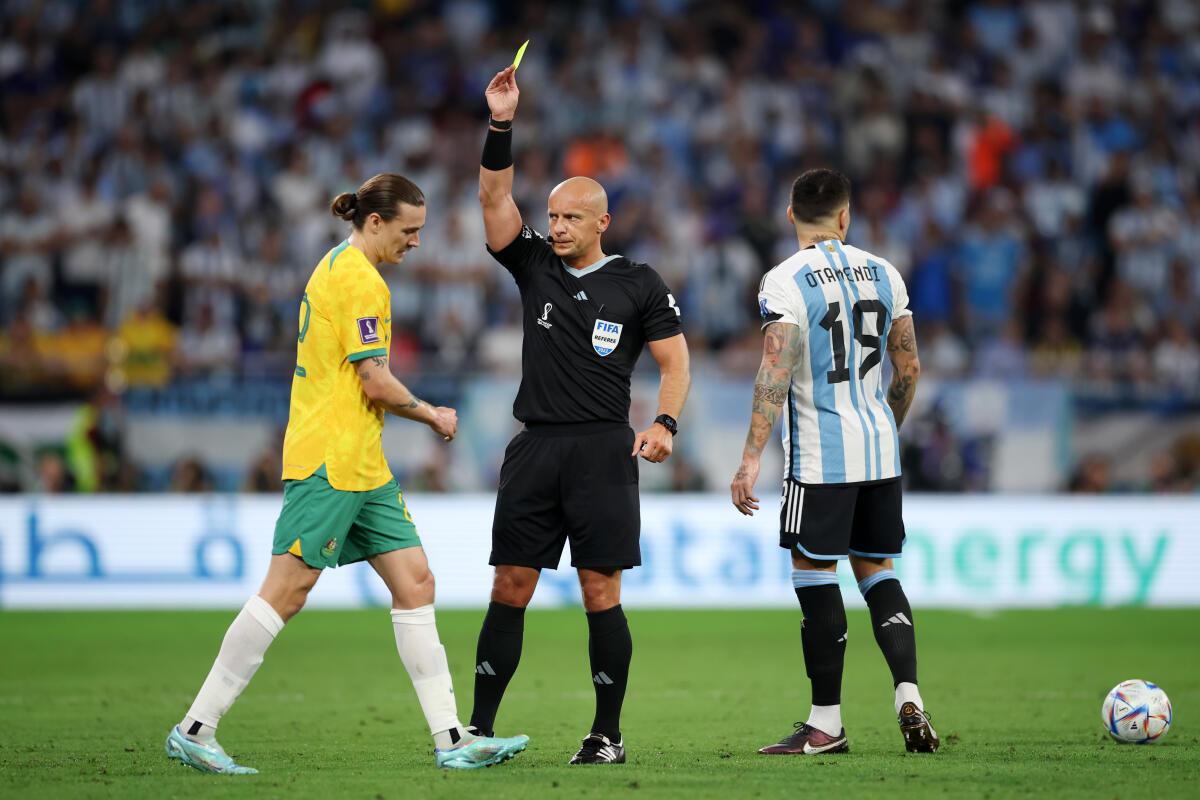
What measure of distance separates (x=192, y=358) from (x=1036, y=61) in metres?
12.4

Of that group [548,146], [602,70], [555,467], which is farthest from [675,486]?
[555,467]

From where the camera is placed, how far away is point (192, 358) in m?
15.2

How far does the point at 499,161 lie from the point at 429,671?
7.02 feet

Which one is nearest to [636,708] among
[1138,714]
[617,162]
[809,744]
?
[809,744]

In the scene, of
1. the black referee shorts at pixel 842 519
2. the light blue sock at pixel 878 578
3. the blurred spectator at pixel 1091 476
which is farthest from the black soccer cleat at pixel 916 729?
the blurred spectator at pixel 1091 476

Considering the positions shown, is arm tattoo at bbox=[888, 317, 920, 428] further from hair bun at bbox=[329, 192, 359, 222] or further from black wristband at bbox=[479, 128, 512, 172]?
hair bun at bbox=[329, 192, 359, 222]

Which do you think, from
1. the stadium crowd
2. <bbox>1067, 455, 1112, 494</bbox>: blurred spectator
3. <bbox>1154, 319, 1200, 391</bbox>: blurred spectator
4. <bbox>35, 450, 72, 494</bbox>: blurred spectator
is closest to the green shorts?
the stadium crowd

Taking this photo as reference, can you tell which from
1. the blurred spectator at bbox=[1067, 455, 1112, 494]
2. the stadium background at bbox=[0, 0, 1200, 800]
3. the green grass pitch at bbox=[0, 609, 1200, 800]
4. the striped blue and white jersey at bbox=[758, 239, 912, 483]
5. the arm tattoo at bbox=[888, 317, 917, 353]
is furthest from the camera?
the blurred spectator at bbox=[1067, 455, 1112, 494]

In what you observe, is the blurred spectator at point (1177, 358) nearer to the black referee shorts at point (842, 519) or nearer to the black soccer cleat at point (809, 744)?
the black referee shorts at point (842, 519)

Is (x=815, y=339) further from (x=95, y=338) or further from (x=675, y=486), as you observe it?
(x=95, y=338)

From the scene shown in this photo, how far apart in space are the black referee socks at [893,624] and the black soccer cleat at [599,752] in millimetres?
1240

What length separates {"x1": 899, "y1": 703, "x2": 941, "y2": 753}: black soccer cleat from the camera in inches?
262

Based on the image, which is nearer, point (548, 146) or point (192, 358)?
point (192, 358)

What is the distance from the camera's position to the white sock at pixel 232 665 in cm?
610
